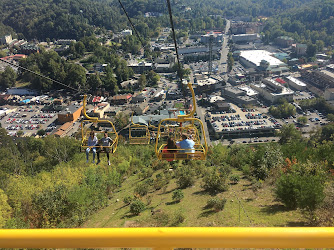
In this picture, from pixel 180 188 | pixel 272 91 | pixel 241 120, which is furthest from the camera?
pixel 272 91

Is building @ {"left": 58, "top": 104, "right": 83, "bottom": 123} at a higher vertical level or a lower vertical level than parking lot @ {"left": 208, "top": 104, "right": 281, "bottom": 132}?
higher

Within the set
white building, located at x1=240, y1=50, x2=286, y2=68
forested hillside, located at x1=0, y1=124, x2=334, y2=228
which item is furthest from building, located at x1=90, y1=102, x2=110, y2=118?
white building, located at x1=240, y1=50, x2=286, y2=68

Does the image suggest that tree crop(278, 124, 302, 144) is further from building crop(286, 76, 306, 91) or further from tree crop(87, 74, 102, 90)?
tree crop(87, 74, 102, 90)

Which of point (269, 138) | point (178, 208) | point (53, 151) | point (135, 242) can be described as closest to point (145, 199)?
point (178, 208)

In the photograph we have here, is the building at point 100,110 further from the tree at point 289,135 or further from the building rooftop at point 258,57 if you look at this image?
the building rooftop at point 258,57

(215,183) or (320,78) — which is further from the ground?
(320,78)

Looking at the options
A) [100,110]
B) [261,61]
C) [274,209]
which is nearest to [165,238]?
[274,209]

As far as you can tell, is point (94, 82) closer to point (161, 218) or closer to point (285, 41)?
point (161, 218)
